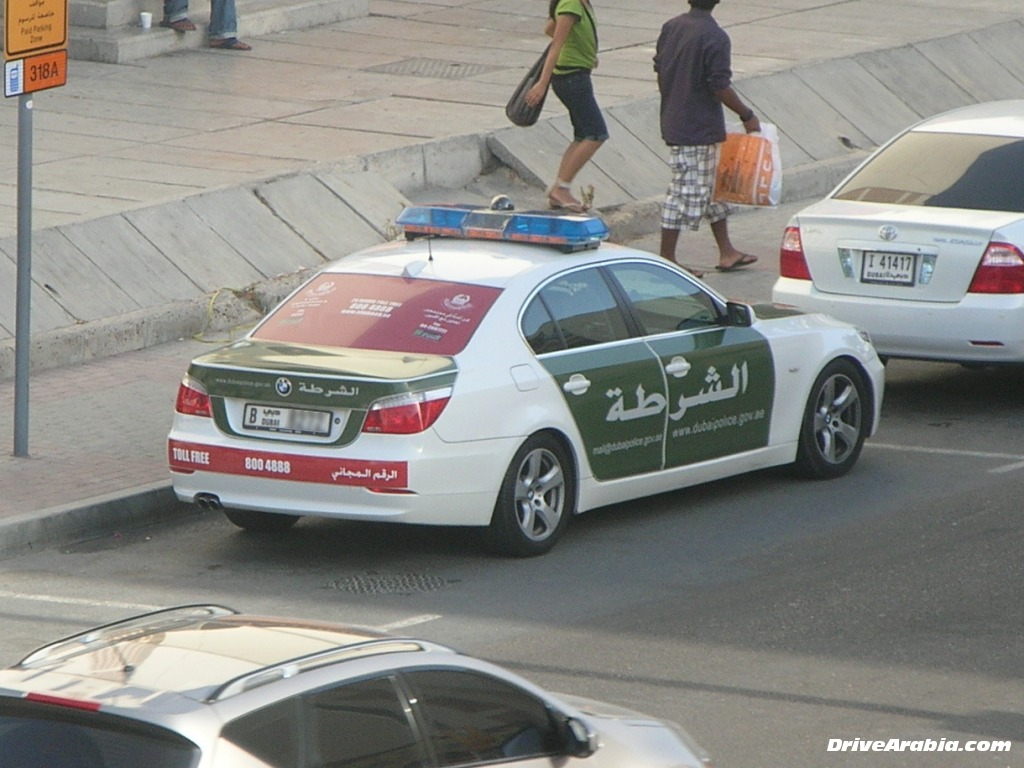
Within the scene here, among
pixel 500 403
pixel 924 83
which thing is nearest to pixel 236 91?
pixel 924 83

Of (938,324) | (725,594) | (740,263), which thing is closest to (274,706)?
(725,594)

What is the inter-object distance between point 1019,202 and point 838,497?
103 inches

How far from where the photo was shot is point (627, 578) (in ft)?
30.7

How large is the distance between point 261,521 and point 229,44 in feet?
37.7

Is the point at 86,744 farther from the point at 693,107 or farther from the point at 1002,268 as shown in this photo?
the point at 693,107

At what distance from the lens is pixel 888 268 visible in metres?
12.2

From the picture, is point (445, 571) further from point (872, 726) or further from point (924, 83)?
point (924, 83)

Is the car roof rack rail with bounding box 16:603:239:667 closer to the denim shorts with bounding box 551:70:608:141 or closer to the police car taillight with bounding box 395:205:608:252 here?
the police car taillight with bounding box 395:205:608:252

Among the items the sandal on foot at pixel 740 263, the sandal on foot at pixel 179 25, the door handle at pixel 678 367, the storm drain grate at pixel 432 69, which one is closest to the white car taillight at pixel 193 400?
the door handle at pixel 678 367

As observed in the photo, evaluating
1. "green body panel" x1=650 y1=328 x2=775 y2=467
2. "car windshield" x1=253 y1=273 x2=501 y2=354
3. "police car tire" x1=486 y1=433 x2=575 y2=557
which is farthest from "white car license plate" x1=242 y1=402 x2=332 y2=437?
"green body panel" x1=650 y1=328 x2=775 y2=467

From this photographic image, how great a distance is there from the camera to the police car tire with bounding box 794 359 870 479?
1098 cm

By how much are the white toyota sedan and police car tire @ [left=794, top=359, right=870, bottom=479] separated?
3.41 ft

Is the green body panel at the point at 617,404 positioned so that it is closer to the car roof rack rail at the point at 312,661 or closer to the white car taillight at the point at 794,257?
Answer: the white car taillight at the point at 794,257

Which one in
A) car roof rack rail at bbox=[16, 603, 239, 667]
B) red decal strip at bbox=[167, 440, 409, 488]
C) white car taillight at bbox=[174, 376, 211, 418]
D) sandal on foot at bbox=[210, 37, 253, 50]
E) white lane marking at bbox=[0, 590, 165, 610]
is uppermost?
sandal on foot at bbox=[210, 37, 253, 50]
